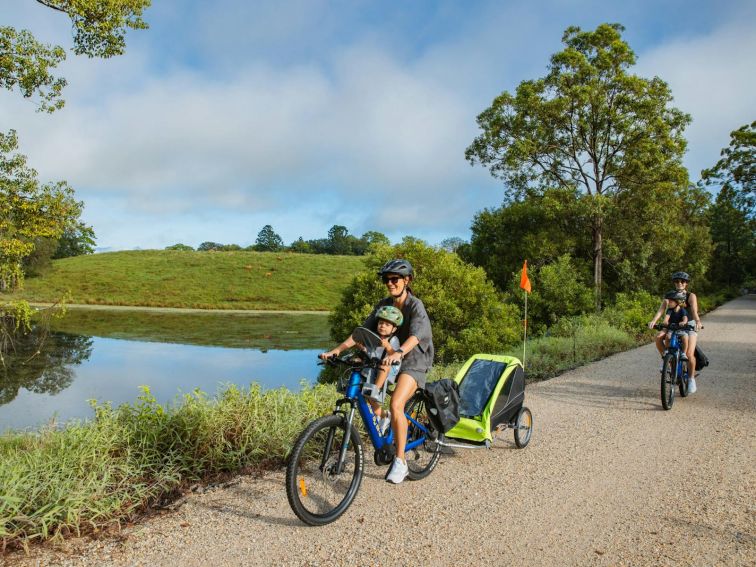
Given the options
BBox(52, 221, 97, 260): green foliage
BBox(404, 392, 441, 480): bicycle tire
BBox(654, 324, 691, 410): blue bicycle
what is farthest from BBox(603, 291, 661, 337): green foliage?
BBox(52, 221, 97, 260): green foliage

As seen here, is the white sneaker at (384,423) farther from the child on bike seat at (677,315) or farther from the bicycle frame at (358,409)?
the child on bike seat at (677,315)

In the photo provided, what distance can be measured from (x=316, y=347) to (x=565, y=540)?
21157 millimetres

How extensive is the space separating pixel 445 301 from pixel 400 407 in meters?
10.8

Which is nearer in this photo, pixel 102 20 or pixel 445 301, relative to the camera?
pixel 102 20

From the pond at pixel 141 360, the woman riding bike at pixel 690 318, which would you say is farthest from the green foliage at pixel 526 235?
the woman riding bike at pixel 690 318

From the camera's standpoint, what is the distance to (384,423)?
4.05 meters

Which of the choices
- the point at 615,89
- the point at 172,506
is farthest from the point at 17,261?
the point at 615,89

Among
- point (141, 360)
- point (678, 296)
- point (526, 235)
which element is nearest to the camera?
point (678, 296)

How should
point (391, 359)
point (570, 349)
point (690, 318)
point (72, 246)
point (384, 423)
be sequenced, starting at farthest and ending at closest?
1. point (72, 246)
2. point (570, 349)
3. point (690, 318)
4. point (384, 423)
5. point (391, 359)

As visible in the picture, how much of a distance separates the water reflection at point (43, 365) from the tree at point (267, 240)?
89.0 m

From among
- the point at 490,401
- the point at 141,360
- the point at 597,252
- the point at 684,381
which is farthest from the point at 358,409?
the point at 597,252

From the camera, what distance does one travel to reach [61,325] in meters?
29.7

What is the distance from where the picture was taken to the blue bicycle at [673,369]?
6.99m

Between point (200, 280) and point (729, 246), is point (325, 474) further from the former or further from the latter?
point (729, 246)
